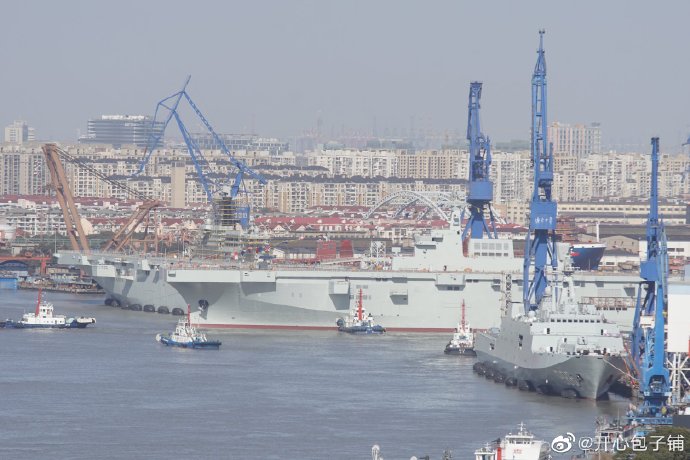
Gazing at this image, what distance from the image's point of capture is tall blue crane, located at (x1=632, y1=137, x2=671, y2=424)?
28.3m

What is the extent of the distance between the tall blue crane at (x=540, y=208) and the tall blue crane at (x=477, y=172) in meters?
4.91

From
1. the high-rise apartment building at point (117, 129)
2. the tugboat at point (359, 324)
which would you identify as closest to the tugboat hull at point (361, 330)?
the tugboat at point (359, 324)

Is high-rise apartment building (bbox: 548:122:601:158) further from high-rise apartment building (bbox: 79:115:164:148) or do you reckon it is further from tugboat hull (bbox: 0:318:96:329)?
tugboat hull (bbox: 0:318:96:329)

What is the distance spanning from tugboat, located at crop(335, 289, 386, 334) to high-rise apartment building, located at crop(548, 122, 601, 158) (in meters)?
117

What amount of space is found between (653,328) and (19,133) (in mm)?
153941

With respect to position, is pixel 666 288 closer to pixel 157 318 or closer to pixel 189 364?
pixel 189 364

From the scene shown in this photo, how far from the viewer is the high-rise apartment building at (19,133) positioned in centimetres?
17975

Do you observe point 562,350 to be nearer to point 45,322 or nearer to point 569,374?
point 569,374

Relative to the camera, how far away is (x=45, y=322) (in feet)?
150

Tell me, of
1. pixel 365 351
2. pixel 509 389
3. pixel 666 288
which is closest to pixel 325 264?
pixel 365 351

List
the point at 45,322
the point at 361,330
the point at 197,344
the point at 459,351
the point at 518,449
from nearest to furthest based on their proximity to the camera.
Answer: the point at 518,449
the point at 459,351
the point at 197,344
the point at 361,330
the point at 45,322

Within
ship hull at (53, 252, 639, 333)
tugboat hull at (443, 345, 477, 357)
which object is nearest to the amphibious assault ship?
tugboat hull at (443, 345, 477, 357)

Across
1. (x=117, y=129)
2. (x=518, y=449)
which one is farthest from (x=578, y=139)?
(x=518, y=449)

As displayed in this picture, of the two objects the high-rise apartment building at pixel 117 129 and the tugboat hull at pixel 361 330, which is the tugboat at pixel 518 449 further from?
the high-rise apartment building at pixel 117 129
